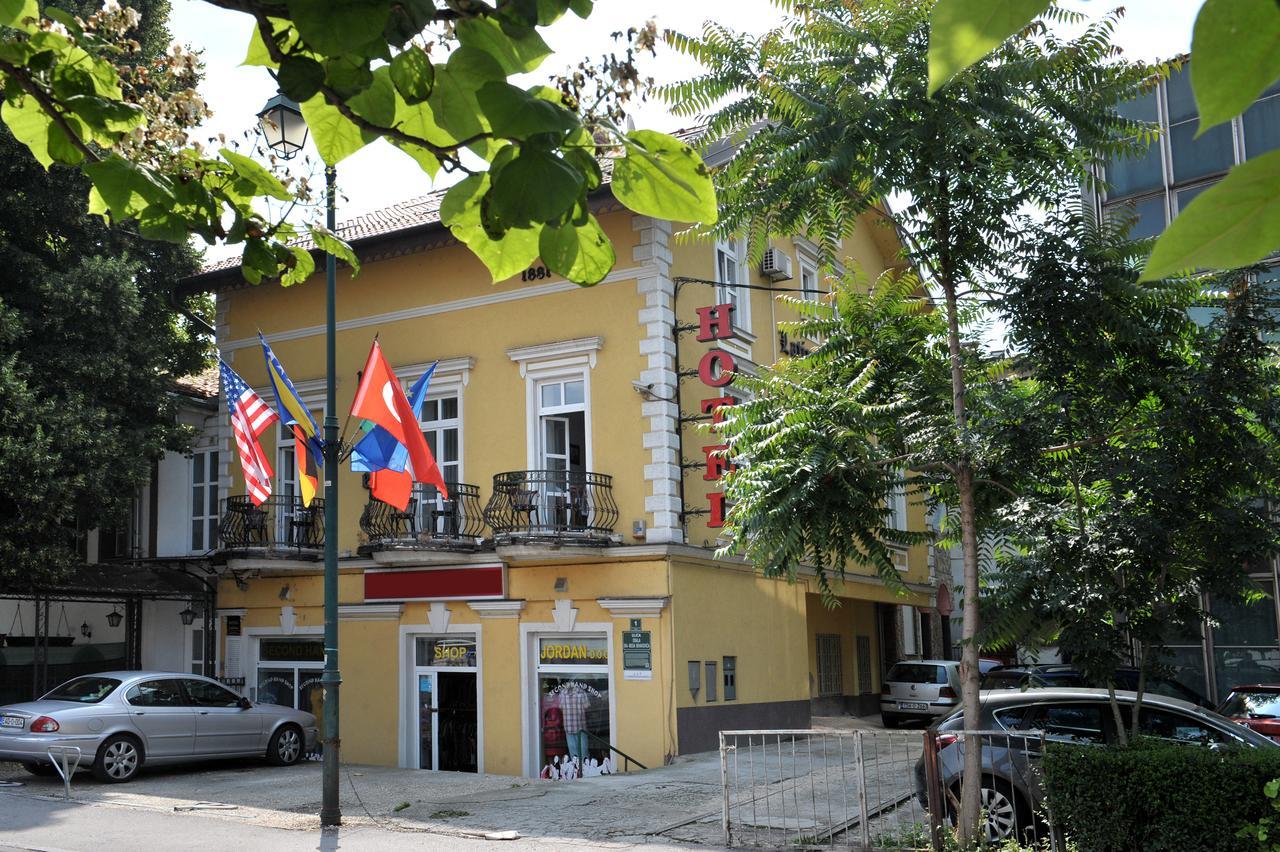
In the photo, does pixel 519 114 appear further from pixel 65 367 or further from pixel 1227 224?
pixel 65 367

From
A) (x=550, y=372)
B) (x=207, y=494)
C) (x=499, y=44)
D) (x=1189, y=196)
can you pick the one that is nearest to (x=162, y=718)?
(x=207, y=494)

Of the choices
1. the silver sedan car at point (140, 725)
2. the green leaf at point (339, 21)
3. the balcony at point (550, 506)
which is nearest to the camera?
the green leaf at point (339, 21)

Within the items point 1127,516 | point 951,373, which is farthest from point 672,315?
point 1127,516

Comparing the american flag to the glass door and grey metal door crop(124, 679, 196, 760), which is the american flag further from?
the glass door

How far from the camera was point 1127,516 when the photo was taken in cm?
962

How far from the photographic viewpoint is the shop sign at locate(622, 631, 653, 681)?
18.6m

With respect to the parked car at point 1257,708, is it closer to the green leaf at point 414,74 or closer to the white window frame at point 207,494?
the green leaf at point 414,74

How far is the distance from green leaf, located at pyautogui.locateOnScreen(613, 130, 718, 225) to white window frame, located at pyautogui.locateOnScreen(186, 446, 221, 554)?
76.1 ft

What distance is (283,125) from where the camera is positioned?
1060cm

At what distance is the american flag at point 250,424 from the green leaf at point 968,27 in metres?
17.4

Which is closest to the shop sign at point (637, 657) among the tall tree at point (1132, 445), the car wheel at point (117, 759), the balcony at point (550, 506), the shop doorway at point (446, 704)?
the balcony at point (550, 506)

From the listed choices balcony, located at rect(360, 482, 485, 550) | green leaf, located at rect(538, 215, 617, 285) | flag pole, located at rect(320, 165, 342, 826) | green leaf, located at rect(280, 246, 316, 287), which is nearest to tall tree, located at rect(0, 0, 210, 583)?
balcony, located at rect(360, 482, 485, 550)

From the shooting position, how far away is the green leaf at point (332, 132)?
2.51m

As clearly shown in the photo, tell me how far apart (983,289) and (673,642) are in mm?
9769
